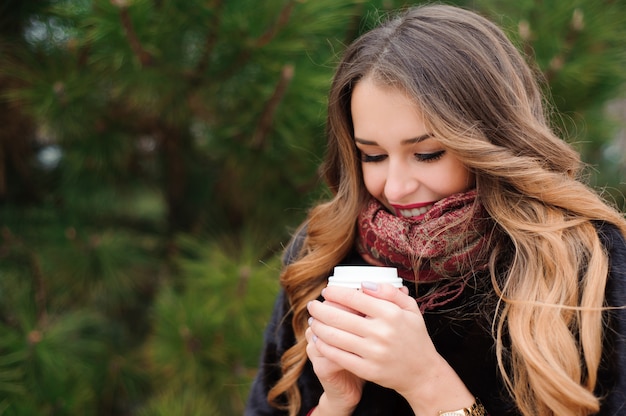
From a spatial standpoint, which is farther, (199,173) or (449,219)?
(199,173)

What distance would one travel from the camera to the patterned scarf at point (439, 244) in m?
0.91

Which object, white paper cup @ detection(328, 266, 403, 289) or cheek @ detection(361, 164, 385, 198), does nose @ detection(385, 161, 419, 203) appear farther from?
white paper cup @ detection(328, 266, 403, 289)

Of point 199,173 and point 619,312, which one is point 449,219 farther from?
point 199,173

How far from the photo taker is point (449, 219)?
91 centimetres

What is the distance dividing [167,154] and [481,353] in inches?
50.0

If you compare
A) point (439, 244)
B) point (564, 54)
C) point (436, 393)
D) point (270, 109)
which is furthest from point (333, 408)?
point (564, 54)

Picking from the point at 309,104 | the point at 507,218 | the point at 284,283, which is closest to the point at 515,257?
the point at 507,218

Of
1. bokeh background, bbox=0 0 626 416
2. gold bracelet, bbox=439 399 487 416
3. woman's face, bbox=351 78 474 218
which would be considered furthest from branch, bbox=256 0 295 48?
gold bracelet, bbox=439 399 487 416

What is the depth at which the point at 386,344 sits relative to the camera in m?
0.76

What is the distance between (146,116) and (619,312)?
1.38 meters

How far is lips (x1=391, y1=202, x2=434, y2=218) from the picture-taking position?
0.94 meters

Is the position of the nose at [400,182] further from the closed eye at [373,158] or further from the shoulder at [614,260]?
the shoulder at [614,260]

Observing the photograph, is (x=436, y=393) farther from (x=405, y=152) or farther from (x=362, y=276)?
(x=405, y=152)

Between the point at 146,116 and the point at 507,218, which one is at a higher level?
the point at 507,218
